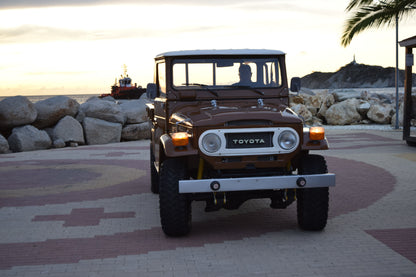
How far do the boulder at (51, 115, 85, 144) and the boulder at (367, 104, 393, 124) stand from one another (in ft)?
43.0

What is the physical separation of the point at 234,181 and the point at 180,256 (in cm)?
99

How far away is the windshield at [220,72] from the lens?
24.7ft

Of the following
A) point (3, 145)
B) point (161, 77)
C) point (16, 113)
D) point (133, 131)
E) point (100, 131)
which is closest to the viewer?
point (161, 77)

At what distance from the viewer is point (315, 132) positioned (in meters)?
6.47

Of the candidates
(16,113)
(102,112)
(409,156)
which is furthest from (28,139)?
(409,156)

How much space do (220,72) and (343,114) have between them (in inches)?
736

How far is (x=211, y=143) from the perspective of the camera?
20.7ft

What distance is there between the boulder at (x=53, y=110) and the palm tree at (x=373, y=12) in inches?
451

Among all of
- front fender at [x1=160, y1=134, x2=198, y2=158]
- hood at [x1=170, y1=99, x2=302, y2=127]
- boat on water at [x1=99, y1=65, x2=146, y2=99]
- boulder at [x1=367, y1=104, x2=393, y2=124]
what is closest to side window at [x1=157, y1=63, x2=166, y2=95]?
hood at [x1=170, y1=99, x2=302, y2=127]

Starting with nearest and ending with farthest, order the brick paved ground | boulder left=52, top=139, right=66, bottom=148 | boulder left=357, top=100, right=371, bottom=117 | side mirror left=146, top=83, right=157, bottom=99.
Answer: the brick paved ground, side mirror left=146, top=83, right=157, bottom=99, boulder left=52, top=139, right=66, bottom=148, boulder left=357, top=100, right=371, bottom=117

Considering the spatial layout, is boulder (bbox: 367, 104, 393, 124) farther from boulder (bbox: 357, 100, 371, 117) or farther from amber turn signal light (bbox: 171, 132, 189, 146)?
amber turn signal light (bbox: 171, 132, 189, 146)

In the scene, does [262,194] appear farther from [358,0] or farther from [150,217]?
[358,0]

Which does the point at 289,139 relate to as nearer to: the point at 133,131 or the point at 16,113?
the point at 16,113

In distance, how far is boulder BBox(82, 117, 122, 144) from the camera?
1969 centimetres
